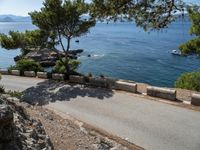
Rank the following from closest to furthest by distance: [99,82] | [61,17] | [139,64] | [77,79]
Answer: [99,82] → [77,79] → [61,17] → [139,64]

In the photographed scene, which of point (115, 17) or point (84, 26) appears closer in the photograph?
point (115, 17)

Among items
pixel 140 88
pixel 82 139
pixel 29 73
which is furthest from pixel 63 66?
pixel 82 139

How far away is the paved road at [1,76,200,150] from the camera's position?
1238cm

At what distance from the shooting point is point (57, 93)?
21.9 m

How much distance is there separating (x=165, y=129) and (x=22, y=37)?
63.2 ft

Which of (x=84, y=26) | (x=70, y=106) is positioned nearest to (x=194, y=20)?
(x=70, y=106)

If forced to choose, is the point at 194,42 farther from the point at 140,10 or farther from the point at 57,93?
the point at 57,93

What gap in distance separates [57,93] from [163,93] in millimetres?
8361

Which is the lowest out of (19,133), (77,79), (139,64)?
(139,64)

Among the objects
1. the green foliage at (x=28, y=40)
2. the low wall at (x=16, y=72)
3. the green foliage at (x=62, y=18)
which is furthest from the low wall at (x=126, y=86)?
the low wall at (x=16, y=72)

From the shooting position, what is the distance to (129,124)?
1438 centimetres

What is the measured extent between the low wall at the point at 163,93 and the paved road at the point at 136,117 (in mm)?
929

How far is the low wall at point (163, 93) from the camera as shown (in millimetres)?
17578

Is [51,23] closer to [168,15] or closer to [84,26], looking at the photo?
[84,26]
